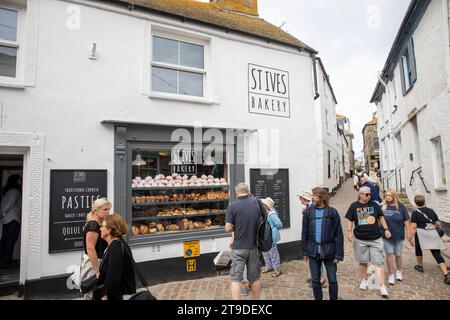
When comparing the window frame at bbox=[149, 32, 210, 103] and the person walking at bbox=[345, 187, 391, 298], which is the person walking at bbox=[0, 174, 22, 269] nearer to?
the window frame at bbox=[149, 32, 210, 103]

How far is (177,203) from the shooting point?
20.2 feet

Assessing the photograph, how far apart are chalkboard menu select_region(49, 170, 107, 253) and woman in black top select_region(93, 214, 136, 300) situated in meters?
2.42

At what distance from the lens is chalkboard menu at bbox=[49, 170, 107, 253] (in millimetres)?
4754

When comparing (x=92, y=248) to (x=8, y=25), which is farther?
(x=8, y=25)

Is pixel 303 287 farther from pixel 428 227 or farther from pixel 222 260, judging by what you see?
pixel 428 227

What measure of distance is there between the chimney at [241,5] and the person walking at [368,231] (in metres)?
7.31

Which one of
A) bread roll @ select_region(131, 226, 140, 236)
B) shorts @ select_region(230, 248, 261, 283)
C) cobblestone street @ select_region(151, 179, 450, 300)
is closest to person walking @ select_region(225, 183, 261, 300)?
shorts @ select_region(230, 248, 261, 283)

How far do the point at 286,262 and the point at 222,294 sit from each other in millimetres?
2469

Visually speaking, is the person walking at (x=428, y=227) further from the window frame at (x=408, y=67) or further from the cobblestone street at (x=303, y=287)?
the window frame at (x=408, y=67)

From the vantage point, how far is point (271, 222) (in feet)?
17.9

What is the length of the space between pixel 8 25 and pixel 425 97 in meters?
11.6

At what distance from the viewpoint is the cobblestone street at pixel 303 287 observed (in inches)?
190

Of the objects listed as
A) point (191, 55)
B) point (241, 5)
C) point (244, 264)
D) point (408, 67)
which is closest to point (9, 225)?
point (244, 264)

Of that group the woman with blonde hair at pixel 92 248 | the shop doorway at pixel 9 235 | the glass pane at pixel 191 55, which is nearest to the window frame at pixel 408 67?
the glass pane at pixel 191 55
